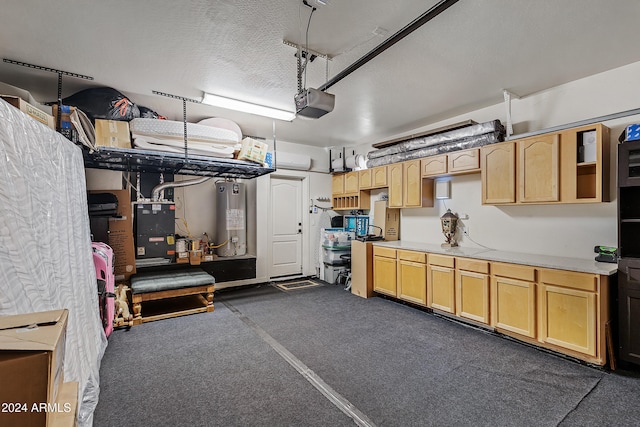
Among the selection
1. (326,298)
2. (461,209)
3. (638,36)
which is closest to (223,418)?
(326,298)

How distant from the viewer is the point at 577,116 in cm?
315

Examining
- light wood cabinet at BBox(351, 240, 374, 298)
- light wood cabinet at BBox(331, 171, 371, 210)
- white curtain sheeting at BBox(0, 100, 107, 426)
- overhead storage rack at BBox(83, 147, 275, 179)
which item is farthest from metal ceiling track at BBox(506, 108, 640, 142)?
white curtain sheeting at BBox(0, 100, 107, 426)

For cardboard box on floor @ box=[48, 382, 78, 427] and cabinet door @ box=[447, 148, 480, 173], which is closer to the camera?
cardboard box on floor @ box=[48, 382, 78, 427]

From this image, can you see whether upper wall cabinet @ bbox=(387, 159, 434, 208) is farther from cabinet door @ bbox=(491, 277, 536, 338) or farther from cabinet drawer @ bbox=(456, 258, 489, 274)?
cabinet door @ bbox=(491, 277, 536, 338)

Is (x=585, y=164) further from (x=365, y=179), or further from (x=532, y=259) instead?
(x=365, y=179)

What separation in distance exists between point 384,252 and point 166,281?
3.16m

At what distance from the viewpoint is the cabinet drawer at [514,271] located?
9.65 feet

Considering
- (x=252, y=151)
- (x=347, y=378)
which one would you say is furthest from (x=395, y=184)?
(x=347, y=378)

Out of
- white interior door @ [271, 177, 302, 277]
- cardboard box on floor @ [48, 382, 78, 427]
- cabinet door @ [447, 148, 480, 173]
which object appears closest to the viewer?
cardboard box on floor @ [48, 382, 78, 427]

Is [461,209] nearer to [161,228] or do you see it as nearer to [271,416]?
[271,416]

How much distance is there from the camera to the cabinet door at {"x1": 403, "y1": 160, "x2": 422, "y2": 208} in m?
4.44

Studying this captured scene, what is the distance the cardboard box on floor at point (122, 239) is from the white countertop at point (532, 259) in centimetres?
393

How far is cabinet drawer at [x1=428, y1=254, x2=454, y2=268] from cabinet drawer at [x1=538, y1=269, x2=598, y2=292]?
95cm

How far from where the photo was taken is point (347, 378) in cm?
241
